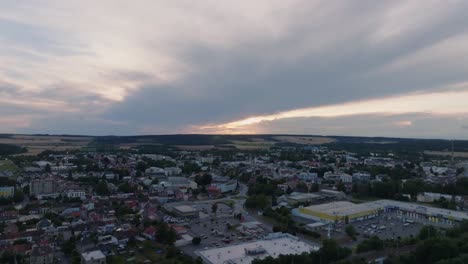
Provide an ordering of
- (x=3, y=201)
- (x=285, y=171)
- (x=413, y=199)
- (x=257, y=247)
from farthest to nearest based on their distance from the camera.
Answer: (x=285, y=171) < (x=413, y=199) < (x=3, y=201) < (x=257, y=247)

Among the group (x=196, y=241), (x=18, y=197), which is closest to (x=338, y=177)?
(x=196, y=241)

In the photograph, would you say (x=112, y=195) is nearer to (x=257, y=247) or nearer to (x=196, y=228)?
(x=196, y=228)

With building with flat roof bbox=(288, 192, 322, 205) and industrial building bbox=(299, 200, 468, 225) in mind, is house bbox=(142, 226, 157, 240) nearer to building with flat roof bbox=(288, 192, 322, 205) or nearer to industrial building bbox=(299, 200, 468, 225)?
industrial building bbox=(299, 200, 468, 225)

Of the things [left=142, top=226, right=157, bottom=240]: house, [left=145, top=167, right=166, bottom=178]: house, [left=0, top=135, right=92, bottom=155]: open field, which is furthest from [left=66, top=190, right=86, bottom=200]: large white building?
[left=0, top=135, right=92, bottom=155]: open field

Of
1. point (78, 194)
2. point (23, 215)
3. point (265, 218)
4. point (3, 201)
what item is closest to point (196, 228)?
point (265, 218)

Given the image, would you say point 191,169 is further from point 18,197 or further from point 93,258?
point 93,258
